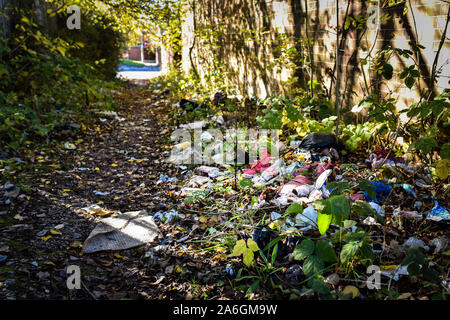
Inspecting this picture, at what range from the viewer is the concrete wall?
3.00 meters

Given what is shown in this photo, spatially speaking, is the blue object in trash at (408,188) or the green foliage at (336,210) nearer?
the green foliage at (336,210)

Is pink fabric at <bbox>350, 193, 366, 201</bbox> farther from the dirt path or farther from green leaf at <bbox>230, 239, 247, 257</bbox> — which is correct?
the dirt path

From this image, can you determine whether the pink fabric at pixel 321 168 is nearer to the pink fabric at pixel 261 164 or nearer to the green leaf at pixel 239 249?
the pink fabric at pixel 261 164

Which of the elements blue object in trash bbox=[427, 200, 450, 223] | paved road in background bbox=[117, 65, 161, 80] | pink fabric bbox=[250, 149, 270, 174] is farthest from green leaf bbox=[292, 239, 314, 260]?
paved road in background bbox=[117, 65, 161, 80]

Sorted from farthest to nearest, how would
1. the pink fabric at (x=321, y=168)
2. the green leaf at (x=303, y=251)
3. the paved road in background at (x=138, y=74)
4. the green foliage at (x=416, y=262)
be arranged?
the paved road in background at (x=138, y=74) → the pink fabric at (x=321, y=168) → the green leaf at (x=303, y=251) → the green foliage at (x=416, y=262)

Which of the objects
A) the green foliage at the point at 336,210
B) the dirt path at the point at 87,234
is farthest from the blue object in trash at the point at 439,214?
the dirt path at the point at 87,234

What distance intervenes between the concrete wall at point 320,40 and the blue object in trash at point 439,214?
1.17 meters

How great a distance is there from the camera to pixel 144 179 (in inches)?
145

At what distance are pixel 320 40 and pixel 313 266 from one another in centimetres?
340

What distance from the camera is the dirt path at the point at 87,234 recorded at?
1.95 m

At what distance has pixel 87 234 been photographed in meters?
2.52

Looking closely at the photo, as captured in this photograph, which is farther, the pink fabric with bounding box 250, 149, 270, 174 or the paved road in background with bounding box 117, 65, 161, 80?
the paved road in background with bounding box 117, 65, 161, 80

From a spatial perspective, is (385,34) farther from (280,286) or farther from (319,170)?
(280,286)

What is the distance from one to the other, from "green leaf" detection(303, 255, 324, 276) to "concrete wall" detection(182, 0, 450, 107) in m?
2.08
